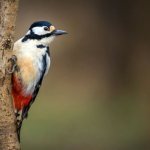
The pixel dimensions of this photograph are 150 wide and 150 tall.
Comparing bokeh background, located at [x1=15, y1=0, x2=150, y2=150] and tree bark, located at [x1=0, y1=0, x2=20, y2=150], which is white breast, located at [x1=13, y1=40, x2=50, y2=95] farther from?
bokeh background, located at [x1=15, y1=0, x2=150, y2=150]

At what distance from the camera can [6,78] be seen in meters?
5.47

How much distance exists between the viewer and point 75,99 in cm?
1281

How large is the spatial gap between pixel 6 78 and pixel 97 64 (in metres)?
8.25

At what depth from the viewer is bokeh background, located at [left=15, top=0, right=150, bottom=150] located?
40.0ft

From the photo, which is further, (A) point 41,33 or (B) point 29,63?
(A) point 41,33

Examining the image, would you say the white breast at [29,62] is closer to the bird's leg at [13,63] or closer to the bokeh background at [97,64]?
the bird's leg at [13,63]

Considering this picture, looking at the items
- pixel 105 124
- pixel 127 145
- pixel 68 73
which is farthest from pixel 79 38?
pixel 127 145

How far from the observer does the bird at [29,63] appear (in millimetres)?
5891

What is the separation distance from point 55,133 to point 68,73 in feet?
8.31

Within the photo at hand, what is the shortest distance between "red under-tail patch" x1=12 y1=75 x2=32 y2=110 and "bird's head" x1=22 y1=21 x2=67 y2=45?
1.19ft

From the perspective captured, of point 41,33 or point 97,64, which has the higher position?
point 41,33

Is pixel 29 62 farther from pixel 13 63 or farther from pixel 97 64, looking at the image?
pixel 97 64

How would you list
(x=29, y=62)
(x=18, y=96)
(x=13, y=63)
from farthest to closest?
(x=18, y=96) → (x=29, y=62) → (x=13, y=63)

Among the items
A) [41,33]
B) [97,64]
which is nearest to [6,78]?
[41,33]
